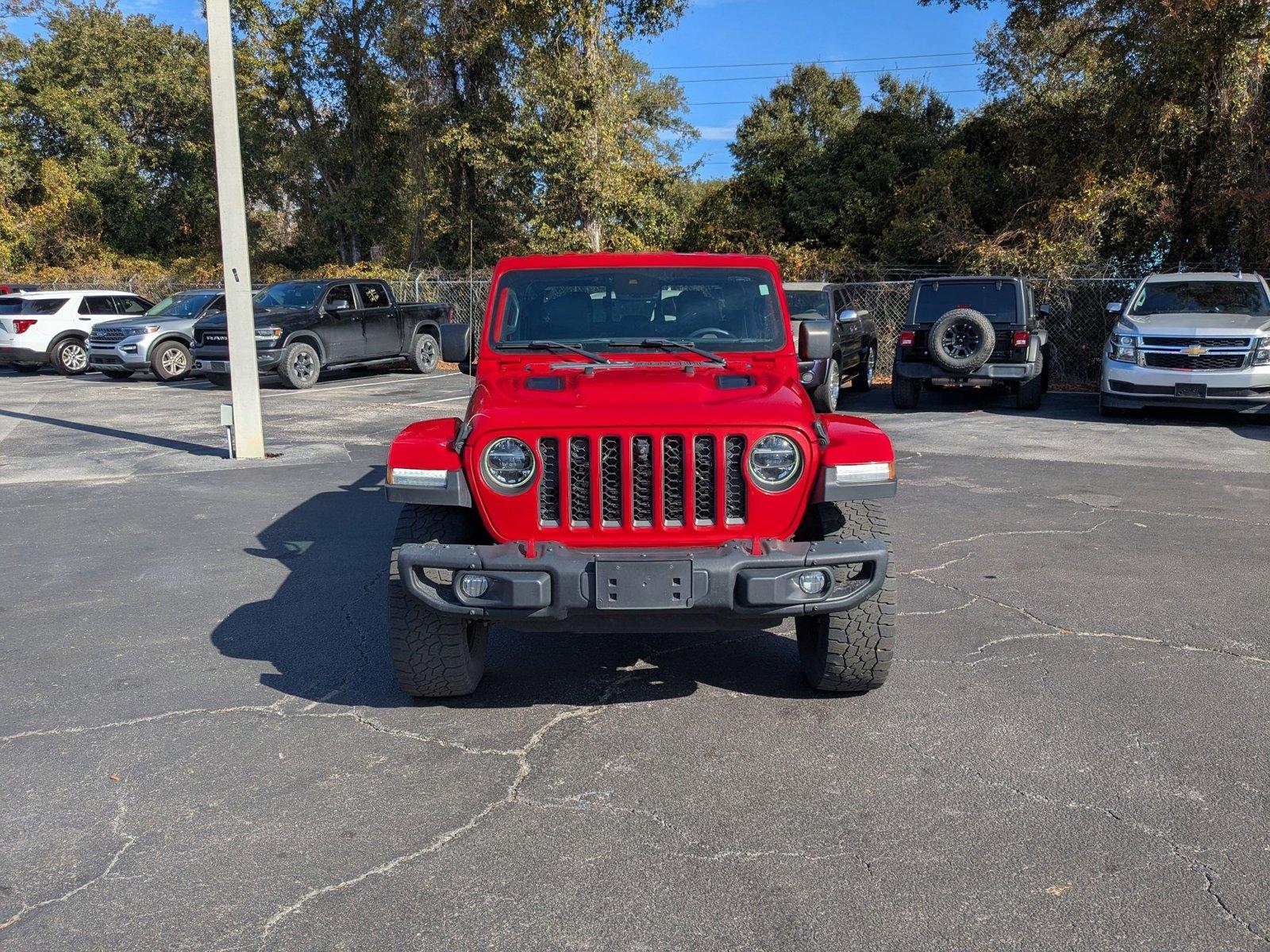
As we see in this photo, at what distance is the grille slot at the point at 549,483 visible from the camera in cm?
427

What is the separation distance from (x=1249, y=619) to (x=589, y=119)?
2218 centimetres

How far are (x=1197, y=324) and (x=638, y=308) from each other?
10.0 metres

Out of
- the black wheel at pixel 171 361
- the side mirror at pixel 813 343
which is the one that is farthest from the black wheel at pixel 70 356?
the side mirror at pixel 813 343

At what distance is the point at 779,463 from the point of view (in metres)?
4.32

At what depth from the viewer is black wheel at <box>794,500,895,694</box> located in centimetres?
444

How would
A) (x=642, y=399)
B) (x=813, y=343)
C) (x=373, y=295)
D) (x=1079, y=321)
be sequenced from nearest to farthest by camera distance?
1. (x=642, y=399)
2. (x=813, y=343)
3. (x=1079, y=321)
4. (x=373, y=295)

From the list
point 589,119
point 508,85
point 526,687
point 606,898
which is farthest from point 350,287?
point 606,898

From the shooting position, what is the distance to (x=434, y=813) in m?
3.72

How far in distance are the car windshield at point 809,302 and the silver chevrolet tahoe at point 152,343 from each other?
10.9 meters

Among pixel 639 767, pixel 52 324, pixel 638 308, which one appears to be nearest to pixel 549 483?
pixel 639 767

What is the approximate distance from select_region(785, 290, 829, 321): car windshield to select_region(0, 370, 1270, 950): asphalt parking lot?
7907mm

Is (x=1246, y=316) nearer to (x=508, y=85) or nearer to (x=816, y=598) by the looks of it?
(x=816, y=598)

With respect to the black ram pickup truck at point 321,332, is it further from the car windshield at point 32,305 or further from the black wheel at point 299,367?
the car windshield at point 32,305

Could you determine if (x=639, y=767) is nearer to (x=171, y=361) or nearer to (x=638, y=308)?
(x=638, y=308)
